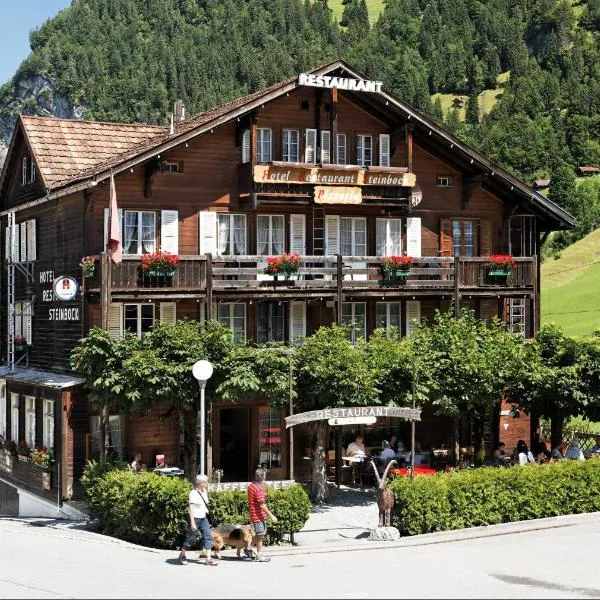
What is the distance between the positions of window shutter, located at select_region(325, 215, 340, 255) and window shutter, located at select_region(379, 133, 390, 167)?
231cm

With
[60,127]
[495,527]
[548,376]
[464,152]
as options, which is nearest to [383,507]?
[495,527]

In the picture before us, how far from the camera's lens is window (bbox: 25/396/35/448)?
3522 cm

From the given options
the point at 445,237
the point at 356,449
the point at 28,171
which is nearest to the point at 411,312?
the point at 445,237

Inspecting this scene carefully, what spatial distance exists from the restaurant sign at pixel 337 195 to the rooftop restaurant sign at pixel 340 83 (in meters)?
2.92

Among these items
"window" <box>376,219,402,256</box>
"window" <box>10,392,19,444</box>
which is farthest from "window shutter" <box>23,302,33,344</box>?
"window" <box>376,219,402,256</box>

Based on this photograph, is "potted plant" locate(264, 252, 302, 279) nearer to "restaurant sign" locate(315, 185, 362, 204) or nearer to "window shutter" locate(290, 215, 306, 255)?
"restaurant sign" locate(315, 185, 362, 204)

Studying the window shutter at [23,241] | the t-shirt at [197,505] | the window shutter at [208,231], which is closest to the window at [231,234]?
the window shutter at [208,231]

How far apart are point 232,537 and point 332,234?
15254 millimetres

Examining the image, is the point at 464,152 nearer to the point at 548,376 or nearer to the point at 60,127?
the point at 548,376

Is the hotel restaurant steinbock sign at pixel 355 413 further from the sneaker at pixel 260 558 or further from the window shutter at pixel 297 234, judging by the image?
the window shutter at pixel 297 234

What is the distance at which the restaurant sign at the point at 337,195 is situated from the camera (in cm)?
3412

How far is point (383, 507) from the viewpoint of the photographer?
2542cm

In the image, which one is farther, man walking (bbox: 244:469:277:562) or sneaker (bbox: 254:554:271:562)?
sneaker (bbox: 254:554:271:562)

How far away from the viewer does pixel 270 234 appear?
3512 centimetres
